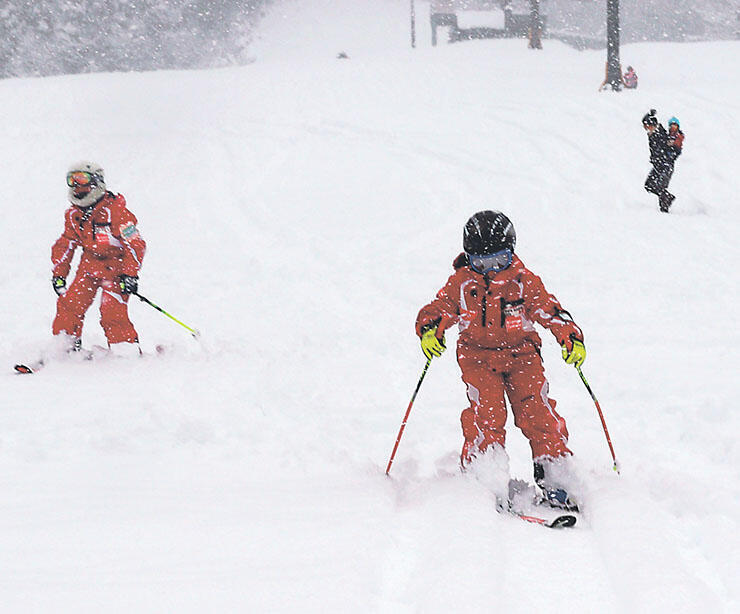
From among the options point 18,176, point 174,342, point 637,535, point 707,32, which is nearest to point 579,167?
point 174,342

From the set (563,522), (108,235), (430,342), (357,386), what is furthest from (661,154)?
(563,522)

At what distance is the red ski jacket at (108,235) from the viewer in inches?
261

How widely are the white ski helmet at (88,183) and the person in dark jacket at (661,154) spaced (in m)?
9.58

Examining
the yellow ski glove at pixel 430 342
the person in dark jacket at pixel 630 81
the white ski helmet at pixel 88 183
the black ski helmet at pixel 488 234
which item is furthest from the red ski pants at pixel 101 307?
the person in dark jacket at pixel 630 81

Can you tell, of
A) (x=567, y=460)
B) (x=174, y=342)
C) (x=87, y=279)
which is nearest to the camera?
(x=567, y=460)

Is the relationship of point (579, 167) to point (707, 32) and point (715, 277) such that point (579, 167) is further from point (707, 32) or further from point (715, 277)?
point (707, 32)

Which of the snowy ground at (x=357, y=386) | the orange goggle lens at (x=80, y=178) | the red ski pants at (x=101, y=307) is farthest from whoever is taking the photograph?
the red ski pants at (x=101, y=307)

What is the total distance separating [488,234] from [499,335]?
571mm

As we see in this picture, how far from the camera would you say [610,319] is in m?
8.05

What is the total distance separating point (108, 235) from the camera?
6.68 metres

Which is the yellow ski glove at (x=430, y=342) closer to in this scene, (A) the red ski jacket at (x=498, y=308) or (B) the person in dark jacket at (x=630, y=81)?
(A) the red ski jacket at (x=498, y=308)

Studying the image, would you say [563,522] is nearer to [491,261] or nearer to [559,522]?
[559,522]

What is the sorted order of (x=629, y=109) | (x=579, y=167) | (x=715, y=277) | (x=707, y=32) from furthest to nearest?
(x=707, y=32) → (x=629, y=109) → (x=579, y=167) → (x=715, y=277)

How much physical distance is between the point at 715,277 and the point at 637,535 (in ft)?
21.4
